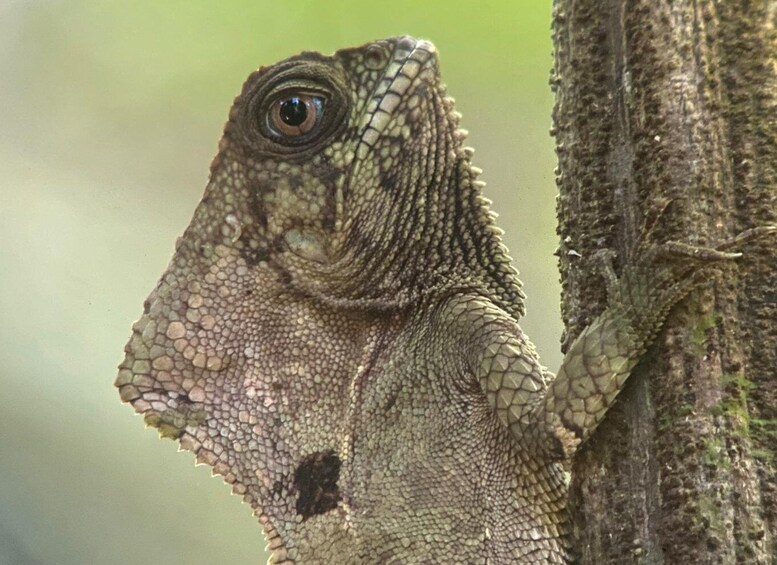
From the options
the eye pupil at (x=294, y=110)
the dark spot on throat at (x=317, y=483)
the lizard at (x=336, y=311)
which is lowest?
the dark spot on throat at (x=317, y=483)

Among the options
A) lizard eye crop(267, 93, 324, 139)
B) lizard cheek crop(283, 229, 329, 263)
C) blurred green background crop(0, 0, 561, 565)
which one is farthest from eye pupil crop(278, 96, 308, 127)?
blurred green background crop(0, 0, 561, 565)

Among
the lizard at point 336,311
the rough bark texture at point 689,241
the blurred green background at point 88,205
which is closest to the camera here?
the rough bark texture at point 689,241

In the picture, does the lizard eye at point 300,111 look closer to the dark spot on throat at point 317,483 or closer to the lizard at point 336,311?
the lizard at point 336,311

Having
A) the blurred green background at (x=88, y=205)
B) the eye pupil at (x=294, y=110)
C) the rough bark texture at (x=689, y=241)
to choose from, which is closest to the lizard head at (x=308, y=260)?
the eye pupil at (x=294, y=110)

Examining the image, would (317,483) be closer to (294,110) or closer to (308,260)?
(308,260)

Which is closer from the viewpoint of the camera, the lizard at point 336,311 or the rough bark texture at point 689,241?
the rough bark texture at point 689,241

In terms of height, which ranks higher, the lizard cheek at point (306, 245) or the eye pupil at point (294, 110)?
the eye pupil at point (294, 110)

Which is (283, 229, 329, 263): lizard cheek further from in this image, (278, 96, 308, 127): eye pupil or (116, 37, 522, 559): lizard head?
(278, 96, 308, 127): eye pupil
